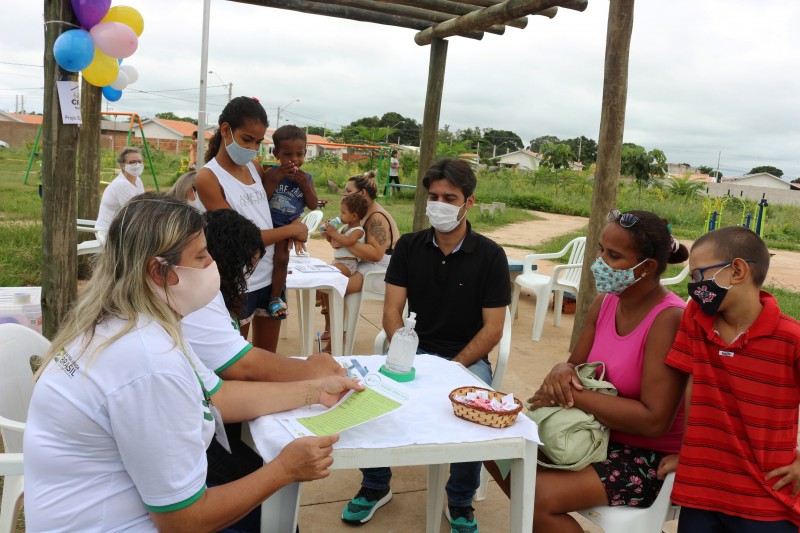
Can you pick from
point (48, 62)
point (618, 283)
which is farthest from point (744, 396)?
point (48, 62)

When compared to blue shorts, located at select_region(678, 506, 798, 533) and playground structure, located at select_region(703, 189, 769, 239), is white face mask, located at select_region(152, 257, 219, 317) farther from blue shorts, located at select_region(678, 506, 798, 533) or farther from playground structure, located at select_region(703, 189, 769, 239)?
playground structure, located at select_region(703, 189, 769, 239)

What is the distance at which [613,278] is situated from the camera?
2412mm

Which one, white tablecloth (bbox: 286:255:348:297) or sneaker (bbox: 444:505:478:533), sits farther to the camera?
white tablecloth (bbox: 286:255:348:297)

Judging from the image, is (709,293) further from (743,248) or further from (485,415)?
(485,415)

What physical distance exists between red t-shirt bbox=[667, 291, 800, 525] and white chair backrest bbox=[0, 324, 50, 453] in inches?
85.3

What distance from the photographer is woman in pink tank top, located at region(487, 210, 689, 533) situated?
2.21 metres

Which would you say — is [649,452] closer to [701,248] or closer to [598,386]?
[598,386]

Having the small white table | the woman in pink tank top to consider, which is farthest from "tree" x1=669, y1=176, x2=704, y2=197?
the woman in pink tank top

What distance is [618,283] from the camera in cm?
241

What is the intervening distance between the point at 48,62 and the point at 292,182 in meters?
1.53

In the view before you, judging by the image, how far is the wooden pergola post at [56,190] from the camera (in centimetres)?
300

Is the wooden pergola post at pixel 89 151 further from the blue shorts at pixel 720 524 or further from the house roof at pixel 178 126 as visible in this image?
the house roof at pixel 178 126

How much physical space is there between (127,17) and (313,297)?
225 centimetres

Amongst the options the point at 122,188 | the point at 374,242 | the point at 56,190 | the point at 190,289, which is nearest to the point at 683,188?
the point at 374,242
